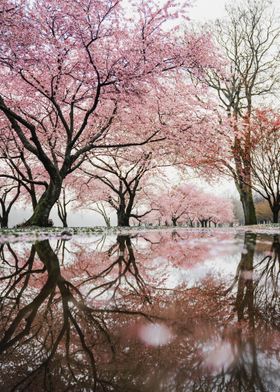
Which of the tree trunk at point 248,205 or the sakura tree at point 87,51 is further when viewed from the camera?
the tree trunk at point 248,205

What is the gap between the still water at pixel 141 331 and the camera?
1.13m

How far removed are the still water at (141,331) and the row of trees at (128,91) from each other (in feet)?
31.9

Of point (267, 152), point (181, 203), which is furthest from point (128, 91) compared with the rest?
point (181, 203)

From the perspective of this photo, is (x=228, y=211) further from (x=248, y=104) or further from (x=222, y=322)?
(x=222, y=322)

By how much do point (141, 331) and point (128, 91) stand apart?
11.3 meters

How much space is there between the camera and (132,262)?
13.4 ft

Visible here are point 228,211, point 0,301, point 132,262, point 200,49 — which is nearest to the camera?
point 0,301

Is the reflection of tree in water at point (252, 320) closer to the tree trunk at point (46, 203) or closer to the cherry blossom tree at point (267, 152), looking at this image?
the tree trunk at point (46, 203)

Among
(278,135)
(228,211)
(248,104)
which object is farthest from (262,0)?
(228,211)

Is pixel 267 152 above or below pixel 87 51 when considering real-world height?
below

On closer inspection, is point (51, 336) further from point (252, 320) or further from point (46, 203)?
point (46, 203)

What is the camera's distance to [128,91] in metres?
12.0

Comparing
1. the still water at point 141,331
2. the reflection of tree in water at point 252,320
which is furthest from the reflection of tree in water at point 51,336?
the reflection of tree in water at point 252,320

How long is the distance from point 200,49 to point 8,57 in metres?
6.76
